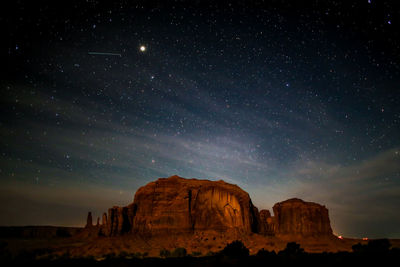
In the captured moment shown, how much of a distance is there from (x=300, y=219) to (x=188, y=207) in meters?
47.9

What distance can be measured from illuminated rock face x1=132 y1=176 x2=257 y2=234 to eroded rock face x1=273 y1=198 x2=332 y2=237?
958 inches

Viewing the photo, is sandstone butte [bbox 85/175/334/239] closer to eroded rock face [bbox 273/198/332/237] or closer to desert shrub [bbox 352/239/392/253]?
eroded rock face [bbox 273/198/332/237]

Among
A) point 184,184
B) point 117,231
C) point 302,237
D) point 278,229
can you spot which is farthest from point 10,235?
point 302,237

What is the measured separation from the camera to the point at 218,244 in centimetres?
5850

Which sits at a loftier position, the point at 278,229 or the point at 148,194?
the point at 148,194

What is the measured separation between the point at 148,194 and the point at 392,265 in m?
68.4

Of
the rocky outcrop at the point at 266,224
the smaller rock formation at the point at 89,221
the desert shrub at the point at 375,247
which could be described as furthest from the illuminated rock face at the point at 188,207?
the smaller rock formation at the point at 89,221

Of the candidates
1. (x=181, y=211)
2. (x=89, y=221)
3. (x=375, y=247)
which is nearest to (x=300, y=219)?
(x=181, y=211)

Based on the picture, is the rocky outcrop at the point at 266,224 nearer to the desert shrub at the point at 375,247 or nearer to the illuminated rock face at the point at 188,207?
the illuminated rock face at the point at 188,207

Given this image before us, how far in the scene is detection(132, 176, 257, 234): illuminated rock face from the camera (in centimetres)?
6756

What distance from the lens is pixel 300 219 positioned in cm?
9119

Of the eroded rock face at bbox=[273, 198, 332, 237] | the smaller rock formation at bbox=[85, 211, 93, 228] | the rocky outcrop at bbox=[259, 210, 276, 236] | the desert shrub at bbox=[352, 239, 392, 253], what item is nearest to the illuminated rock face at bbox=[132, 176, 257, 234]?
the rocky outcrop at bbox=[259, 210, 276, 236]

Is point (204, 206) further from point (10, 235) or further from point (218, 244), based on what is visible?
point (10, 235)

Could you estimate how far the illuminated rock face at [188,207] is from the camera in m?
67.6
